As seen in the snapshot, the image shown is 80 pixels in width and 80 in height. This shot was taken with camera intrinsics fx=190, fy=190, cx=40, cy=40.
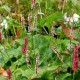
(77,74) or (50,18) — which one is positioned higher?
(50,18)

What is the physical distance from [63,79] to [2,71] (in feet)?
1.83

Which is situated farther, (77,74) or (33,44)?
(33,44)

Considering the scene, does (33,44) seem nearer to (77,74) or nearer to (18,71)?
(18,71)

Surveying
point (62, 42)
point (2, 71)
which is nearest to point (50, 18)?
point (62, 42)

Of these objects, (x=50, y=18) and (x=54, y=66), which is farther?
(x=50, y=18)

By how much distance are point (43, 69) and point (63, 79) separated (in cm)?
16

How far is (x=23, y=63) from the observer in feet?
5.22

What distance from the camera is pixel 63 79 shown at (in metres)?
1.31

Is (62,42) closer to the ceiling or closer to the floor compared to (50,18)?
closer to the floor

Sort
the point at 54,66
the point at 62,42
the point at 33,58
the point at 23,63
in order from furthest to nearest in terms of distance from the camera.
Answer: the point at 23,63 → the point at 33,58 → the point at 62,42 → the point at 54,66

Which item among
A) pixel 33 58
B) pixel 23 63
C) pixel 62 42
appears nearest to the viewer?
pixel 62 42

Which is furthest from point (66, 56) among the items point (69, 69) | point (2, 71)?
point (2, 71)

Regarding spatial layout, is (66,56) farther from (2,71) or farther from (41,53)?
(2,71)

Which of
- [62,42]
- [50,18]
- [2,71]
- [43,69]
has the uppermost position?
[50,18]
